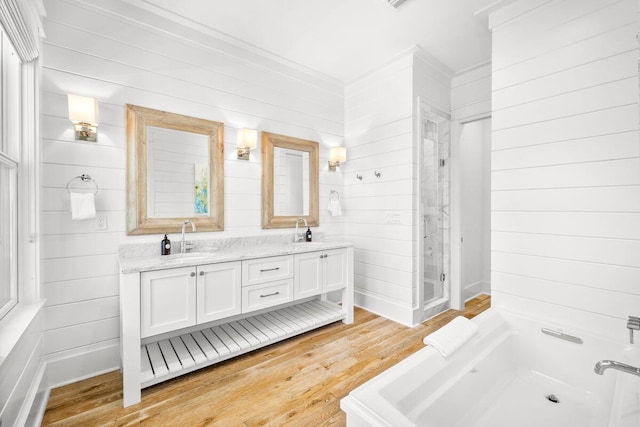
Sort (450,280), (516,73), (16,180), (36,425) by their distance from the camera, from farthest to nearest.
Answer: (450,280)
(516,73)
(16,180)
(36,425)

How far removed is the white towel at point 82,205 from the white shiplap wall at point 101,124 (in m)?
0.11

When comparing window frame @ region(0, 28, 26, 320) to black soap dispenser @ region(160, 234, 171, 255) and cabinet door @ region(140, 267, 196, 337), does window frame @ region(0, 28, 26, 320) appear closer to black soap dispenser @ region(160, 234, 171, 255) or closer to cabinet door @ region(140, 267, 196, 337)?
cabinet door @ region(140, 267, 196, 337)

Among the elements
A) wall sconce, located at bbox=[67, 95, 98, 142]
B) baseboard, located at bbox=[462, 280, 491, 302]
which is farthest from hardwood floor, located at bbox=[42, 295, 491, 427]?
wall sconce, located at bbox=[67, 95, 98, 142]

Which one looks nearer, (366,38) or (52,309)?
(52,309)

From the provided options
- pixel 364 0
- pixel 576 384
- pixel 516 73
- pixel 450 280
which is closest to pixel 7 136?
pixel 364 0

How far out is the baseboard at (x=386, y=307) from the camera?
9.68ft

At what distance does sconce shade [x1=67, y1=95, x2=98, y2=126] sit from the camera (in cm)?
187

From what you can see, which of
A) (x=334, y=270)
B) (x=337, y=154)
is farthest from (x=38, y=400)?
(x=337, y=154)

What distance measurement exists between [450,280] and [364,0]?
3007mm

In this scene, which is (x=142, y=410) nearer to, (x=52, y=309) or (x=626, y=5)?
(x=52, y=309)

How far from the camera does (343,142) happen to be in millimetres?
3641

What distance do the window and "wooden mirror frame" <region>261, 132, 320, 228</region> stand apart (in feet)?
5.67

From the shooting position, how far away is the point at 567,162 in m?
1.89

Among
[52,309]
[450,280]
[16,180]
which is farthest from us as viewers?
[450,280]
